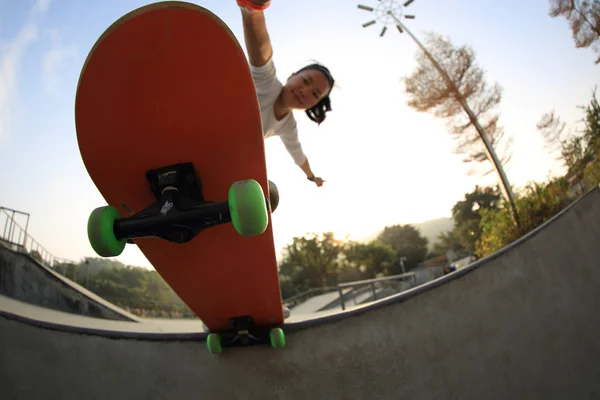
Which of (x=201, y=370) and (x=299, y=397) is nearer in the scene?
(x=299, y=397)

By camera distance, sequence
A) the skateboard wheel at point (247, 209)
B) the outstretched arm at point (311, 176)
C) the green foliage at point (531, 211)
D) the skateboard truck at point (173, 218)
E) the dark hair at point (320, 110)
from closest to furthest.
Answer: the skateboard wheel at point (247, 209) → the skateboard truck at point (173, 218) → the dark hair at point (320, 110) → the outstretched arm at point (311, 176) → the green foliage at point (531, 211)

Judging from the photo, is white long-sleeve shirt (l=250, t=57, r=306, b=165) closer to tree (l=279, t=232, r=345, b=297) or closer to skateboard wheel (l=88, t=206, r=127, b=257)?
skateboard wheel (l=88, t=206, r=127, b=257)

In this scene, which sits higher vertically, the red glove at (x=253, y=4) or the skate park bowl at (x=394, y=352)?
the red glove at (x=253, y=4)

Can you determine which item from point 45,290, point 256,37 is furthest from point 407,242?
point 256,37

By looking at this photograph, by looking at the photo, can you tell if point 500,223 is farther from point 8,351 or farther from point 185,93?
point 8,351

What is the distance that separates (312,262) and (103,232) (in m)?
32.2

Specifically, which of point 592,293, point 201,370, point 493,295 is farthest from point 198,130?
point 592,293

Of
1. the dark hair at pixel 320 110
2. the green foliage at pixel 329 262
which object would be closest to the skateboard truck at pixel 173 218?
the dark hair at pixel 320 110

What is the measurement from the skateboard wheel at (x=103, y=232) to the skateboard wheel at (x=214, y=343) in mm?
976

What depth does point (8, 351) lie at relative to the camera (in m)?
2.22

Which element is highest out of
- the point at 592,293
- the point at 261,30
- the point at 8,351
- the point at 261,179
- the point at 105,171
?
the point at 261,30

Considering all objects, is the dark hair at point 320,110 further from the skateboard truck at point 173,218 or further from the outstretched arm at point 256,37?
the skateboard truck at point 173,218

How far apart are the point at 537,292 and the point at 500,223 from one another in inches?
188

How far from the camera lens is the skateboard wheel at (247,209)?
1.03m
